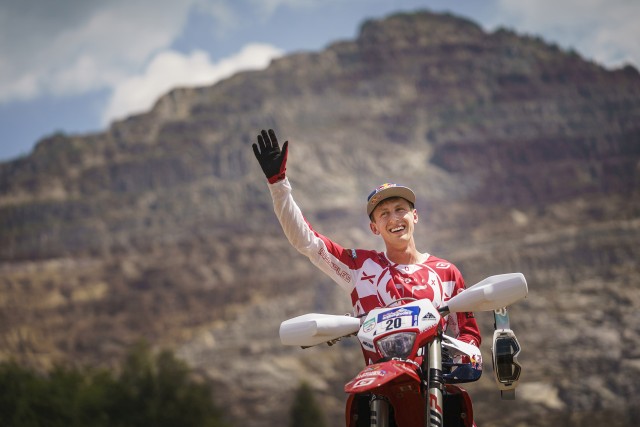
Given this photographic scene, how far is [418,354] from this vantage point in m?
5.19

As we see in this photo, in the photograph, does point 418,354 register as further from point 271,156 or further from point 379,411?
point 271,156

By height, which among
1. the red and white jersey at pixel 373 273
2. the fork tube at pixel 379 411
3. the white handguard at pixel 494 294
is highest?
the red and white jersey at pixel 373 273

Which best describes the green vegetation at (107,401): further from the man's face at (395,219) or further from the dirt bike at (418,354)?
the dirt bike at (418,354)

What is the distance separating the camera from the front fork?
4887 mm

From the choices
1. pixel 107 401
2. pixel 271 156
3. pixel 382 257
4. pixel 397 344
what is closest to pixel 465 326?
pixel 382 257

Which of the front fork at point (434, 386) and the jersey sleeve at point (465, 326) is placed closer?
the front fork at point (434, 386)

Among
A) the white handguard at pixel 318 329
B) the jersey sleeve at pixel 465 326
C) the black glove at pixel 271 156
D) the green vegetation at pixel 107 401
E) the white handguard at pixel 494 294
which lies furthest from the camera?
the green vegetation at pixel 107 401

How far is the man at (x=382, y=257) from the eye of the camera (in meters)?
5.78

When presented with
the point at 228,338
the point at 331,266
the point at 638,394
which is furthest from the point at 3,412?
the point at 228,338

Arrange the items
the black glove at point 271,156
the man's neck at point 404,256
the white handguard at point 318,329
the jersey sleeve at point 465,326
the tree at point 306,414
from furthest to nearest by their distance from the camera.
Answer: the tree at point 306,414
the man's neck at point 404,256
the black glove at point 271,156
the jersey sleeve at point 465,326
the white handguard at point 318,329

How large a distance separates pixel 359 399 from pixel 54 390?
71.2 m

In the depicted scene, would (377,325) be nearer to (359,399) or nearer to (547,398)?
(359,399)

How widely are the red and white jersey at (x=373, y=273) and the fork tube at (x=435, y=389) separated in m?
0.56

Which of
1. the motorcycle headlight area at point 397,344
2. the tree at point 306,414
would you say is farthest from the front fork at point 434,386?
the tree at point 306,414
